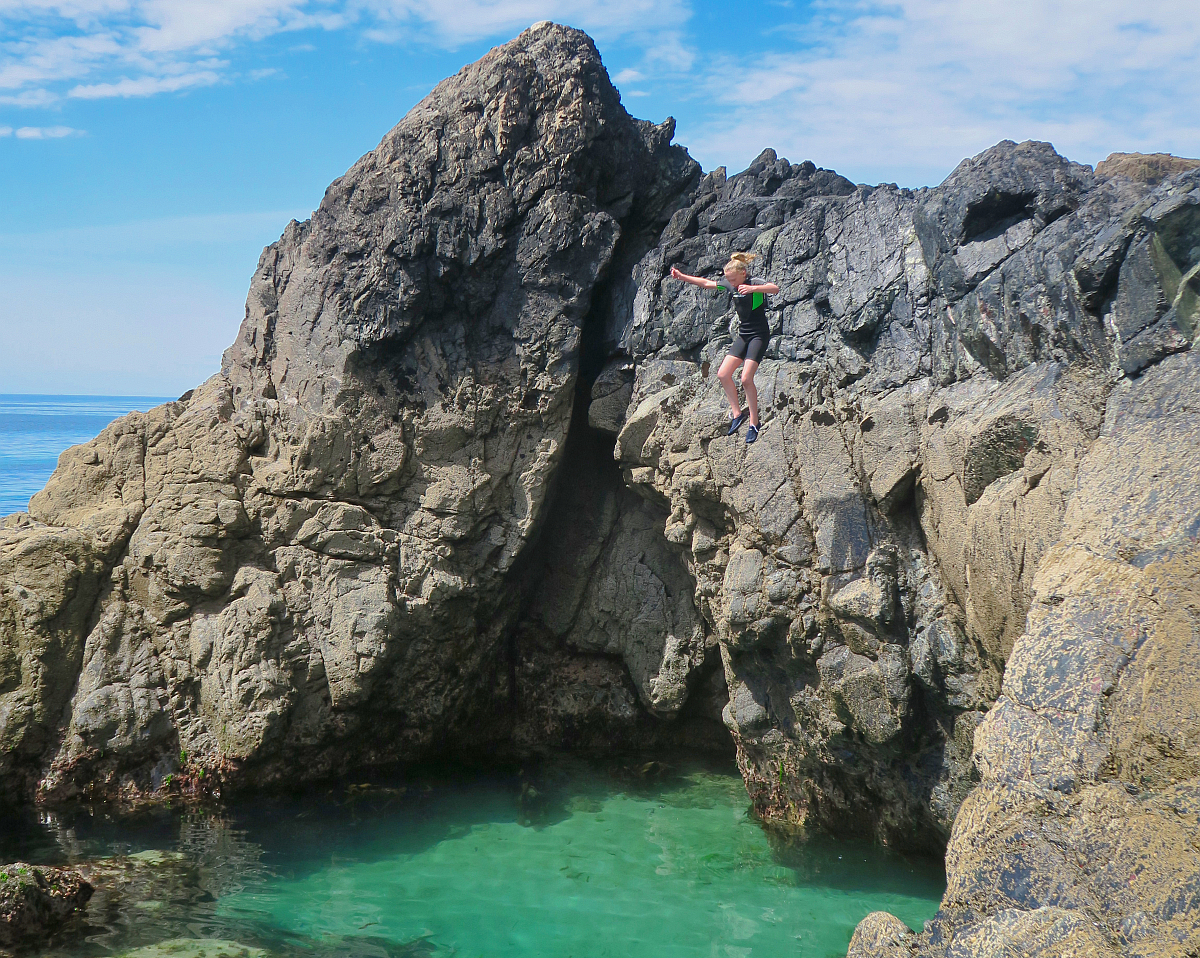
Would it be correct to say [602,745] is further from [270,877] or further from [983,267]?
[983,267]

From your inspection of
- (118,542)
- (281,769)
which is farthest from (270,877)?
(118,542)

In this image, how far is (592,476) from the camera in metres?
9.99

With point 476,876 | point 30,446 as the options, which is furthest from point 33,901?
point 30,446

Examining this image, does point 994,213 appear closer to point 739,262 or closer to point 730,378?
point 739,262

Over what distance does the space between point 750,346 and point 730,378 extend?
0.31 metres

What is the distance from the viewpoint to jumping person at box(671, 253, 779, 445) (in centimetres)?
757

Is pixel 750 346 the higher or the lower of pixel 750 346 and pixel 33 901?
the higher

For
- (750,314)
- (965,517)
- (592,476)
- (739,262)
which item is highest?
(739,262)

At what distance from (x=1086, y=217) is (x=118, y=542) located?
8.45 m

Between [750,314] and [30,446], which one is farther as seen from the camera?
[30,446]

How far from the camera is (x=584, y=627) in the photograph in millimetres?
9773

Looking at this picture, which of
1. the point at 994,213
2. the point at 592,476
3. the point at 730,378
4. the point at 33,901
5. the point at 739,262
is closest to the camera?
the point at 33,901

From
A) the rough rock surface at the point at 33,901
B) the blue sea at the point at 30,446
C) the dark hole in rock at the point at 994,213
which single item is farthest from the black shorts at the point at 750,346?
the blue sea at the point at 30,446

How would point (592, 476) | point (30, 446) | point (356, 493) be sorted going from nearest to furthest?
point (356, 493) < point (592, 476) < point (30, 446)
